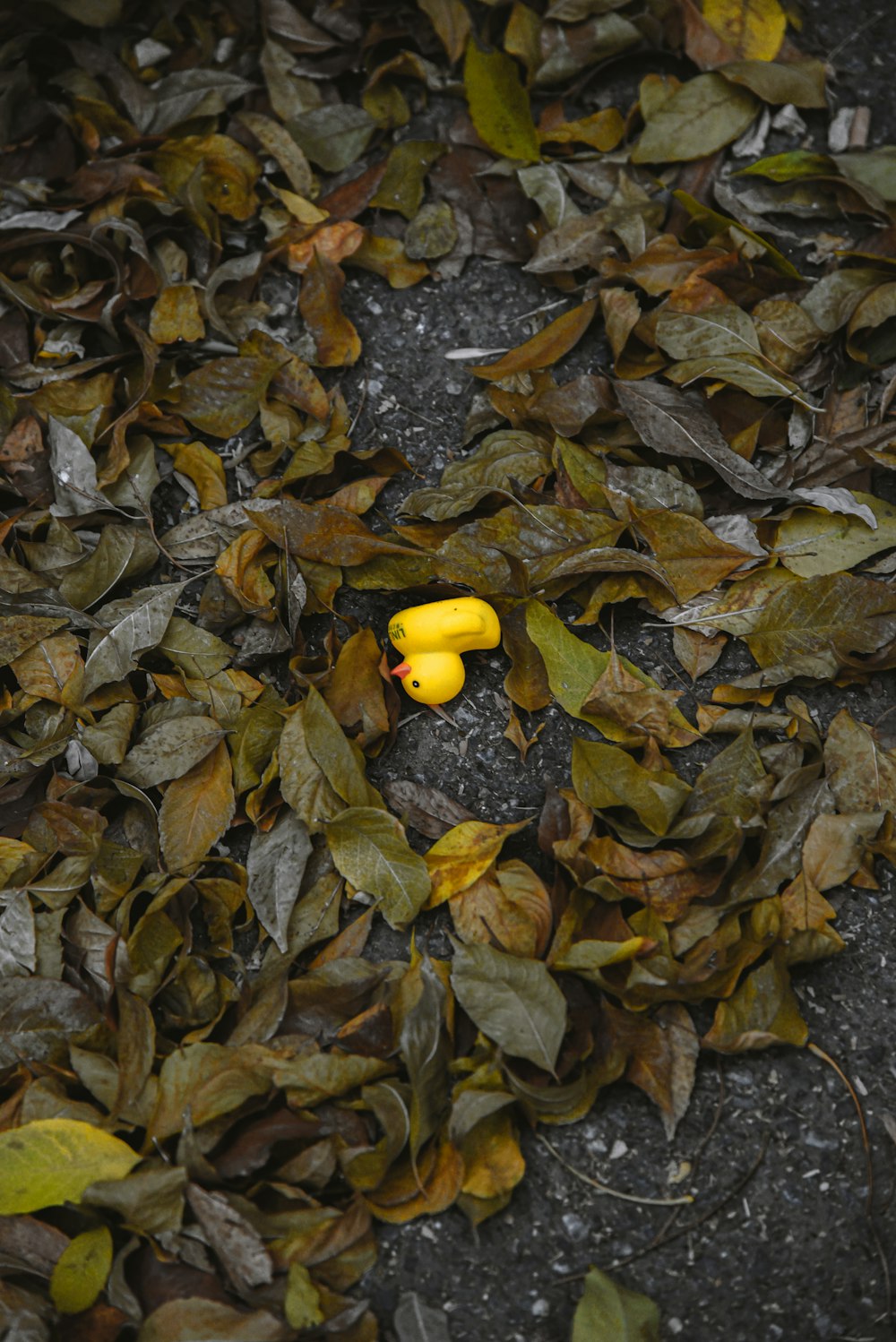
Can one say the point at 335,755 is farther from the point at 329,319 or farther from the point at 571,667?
the point at 329,319

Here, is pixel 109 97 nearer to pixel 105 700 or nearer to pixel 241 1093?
pixel 105 700

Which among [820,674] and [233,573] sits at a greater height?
[233,573]

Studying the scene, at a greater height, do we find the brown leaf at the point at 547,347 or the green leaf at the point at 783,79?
the green leaf at the point at 783,79

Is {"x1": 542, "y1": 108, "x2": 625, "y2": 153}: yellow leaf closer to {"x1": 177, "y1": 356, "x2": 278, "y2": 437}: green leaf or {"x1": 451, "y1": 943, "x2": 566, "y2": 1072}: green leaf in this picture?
{"x1": 177, "y1": 356, "x2": 278, "y2": 437}: green leaf

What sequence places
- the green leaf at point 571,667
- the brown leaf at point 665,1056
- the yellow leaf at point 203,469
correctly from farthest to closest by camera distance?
the yellow leaf at point 203,469 → the green leaf at point 571,667 → the brown leaf at point 665,1056

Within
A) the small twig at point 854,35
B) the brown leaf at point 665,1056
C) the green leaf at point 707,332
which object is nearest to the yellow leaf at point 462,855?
the brown leaf at point 665,1056

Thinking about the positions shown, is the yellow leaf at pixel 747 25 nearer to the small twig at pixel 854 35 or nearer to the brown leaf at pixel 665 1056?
the small twig at pixel 854 35

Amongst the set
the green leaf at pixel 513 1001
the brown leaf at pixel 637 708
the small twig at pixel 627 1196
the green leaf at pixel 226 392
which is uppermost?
the green leaf at pixel 226 392

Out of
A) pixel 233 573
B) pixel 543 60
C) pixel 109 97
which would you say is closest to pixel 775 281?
pixel 543 60
